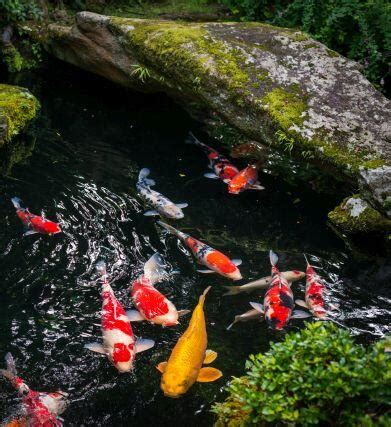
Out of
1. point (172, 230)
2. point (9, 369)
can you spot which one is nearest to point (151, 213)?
point (172, 230)

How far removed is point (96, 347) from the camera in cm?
537

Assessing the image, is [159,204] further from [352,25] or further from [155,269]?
[352,25]

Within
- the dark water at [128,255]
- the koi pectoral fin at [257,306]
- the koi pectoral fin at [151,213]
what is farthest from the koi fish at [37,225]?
the koi pectoral fin at [257,306]

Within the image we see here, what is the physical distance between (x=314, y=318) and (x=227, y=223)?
2.21 meters

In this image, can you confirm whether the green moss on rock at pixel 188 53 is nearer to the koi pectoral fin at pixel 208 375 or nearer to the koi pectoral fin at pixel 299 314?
the koi pectoral fin at pixel 299 314

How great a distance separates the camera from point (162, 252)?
6945 mm

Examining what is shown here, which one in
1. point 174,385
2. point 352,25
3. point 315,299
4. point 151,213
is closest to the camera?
point 174,385

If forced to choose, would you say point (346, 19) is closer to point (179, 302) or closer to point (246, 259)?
point (246, 259)

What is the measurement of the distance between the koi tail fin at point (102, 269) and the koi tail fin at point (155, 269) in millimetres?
489

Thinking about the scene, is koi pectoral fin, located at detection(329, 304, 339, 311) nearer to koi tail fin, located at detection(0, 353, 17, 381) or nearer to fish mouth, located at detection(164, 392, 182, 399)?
fish mouth, located at detection(164, 392, 182, 399)

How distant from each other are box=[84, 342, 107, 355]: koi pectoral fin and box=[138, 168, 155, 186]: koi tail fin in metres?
3.40

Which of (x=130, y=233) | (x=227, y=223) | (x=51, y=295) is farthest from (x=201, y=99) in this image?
(x=51, y=295)

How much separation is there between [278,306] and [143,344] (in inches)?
61.3

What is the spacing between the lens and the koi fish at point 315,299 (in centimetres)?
610
